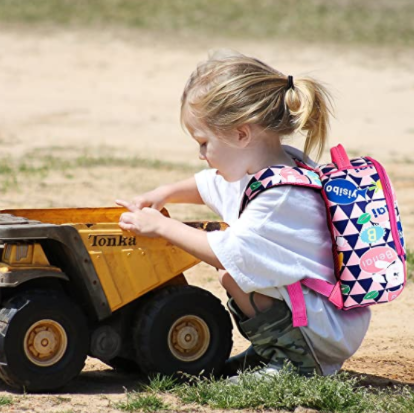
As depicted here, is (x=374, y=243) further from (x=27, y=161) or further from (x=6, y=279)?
(x=27, y=161)

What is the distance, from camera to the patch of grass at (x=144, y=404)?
350 centimetres

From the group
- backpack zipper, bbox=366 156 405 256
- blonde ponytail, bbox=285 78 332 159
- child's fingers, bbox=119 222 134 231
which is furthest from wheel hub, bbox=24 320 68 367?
backpack zipper, bbox=366 156 405 256

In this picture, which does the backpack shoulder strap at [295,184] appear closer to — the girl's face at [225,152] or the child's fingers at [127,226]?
the girl's face at [225,152]

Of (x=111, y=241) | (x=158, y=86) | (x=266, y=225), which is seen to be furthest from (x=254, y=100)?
(x=158, y=86)

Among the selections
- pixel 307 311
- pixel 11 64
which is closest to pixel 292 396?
pixel 307 311

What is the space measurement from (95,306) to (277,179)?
80 centimetres

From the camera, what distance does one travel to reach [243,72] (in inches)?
152

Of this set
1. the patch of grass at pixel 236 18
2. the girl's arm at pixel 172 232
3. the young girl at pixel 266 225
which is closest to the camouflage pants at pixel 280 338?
the young girl at pixel 266 225

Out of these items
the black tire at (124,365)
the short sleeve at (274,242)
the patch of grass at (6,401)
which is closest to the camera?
the patch of grass at (6,401)

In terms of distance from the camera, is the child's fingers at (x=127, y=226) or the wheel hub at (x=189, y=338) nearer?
the child's fingers at (x=127, y=226)

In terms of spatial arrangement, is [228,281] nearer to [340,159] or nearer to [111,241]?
[111,241]

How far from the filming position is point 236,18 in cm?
2112

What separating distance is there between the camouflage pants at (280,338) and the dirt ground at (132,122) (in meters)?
0.52

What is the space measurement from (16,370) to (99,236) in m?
0.55
